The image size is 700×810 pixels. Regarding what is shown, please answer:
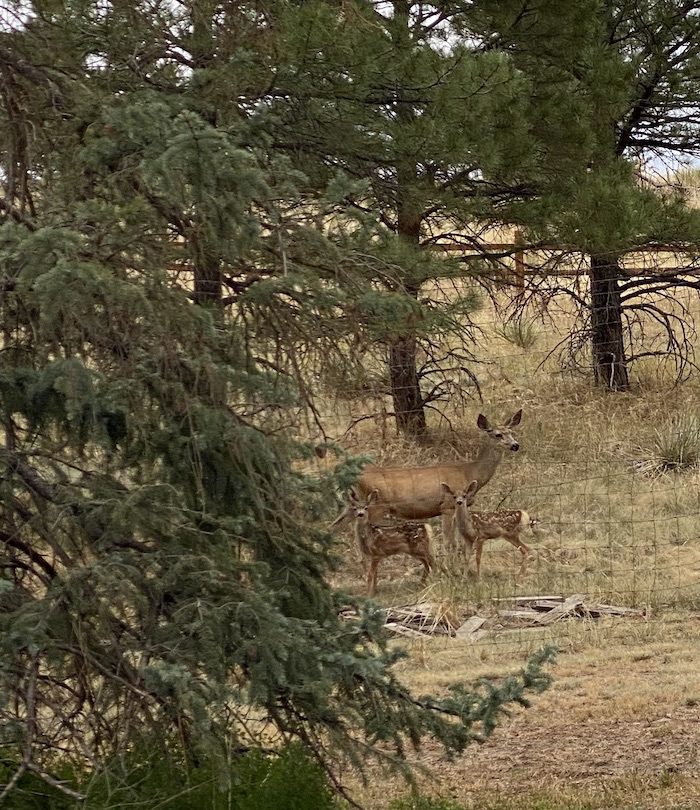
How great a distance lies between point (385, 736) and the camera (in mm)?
5465

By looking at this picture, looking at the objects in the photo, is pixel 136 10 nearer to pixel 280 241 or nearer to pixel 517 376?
pixel 280 241

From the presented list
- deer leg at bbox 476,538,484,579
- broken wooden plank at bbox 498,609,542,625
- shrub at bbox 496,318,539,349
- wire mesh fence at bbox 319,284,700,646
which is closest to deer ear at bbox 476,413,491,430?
wire mesh fence at bbox 319,284,700,646

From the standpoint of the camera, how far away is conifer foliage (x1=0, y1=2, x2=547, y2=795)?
4.62 m

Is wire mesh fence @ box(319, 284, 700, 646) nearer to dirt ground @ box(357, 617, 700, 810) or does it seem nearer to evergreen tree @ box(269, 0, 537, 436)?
dirt ground @ box(357, 617, 700, 810)

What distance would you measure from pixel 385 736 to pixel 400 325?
1628 mm

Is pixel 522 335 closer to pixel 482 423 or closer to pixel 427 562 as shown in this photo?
pixel 482 423

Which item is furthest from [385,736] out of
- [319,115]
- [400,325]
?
[319,115]

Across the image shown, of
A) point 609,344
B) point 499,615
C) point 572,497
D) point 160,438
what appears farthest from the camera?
point 609,344

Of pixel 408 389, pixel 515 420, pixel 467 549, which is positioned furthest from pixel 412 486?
pixel 408 389

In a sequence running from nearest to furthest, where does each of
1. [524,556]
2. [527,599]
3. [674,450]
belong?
[527,599] → [524,556] → [674,450]

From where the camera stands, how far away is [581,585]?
38.4 feet

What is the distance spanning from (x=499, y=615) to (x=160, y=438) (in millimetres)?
6541

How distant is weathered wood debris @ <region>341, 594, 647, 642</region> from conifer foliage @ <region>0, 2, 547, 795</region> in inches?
205

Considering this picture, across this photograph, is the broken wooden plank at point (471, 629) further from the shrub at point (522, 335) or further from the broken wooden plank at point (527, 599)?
the shrub at point (522, 335)
